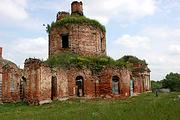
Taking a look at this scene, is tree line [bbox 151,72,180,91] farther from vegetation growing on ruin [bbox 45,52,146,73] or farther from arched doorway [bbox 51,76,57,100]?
arched doorway [bbox 51,76,57,100]

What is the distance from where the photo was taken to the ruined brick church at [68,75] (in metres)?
22.5

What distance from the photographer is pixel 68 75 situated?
25.7 meters

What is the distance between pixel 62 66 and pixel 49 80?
2357 mm

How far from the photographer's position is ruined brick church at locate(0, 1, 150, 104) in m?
22.5

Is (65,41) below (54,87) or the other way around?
the other way around

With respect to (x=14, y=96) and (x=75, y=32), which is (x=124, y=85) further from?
(x=14, y=96)

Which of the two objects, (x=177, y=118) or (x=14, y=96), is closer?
(x=177, y=118)

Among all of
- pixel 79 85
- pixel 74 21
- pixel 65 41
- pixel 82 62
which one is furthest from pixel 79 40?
pixel 79 85

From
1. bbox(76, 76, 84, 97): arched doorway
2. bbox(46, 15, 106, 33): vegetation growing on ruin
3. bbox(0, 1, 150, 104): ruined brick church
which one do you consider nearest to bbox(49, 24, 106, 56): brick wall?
bbox(0, 1, 150, 104): ruined brick church

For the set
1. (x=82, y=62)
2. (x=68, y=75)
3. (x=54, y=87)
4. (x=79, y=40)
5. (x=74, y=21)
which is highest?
(x=74, y=21)

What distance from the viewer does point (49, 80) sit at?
23.4 m

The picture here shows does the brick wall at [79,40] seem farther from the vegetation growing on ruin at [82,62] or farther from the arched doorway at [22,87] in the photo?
the arched doorway at [22,87]

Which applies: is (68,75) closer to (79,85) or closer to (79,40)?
(79,85)

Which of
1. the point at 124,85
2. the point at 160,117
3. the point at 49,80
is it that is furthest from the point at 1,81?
the point at 160,117
